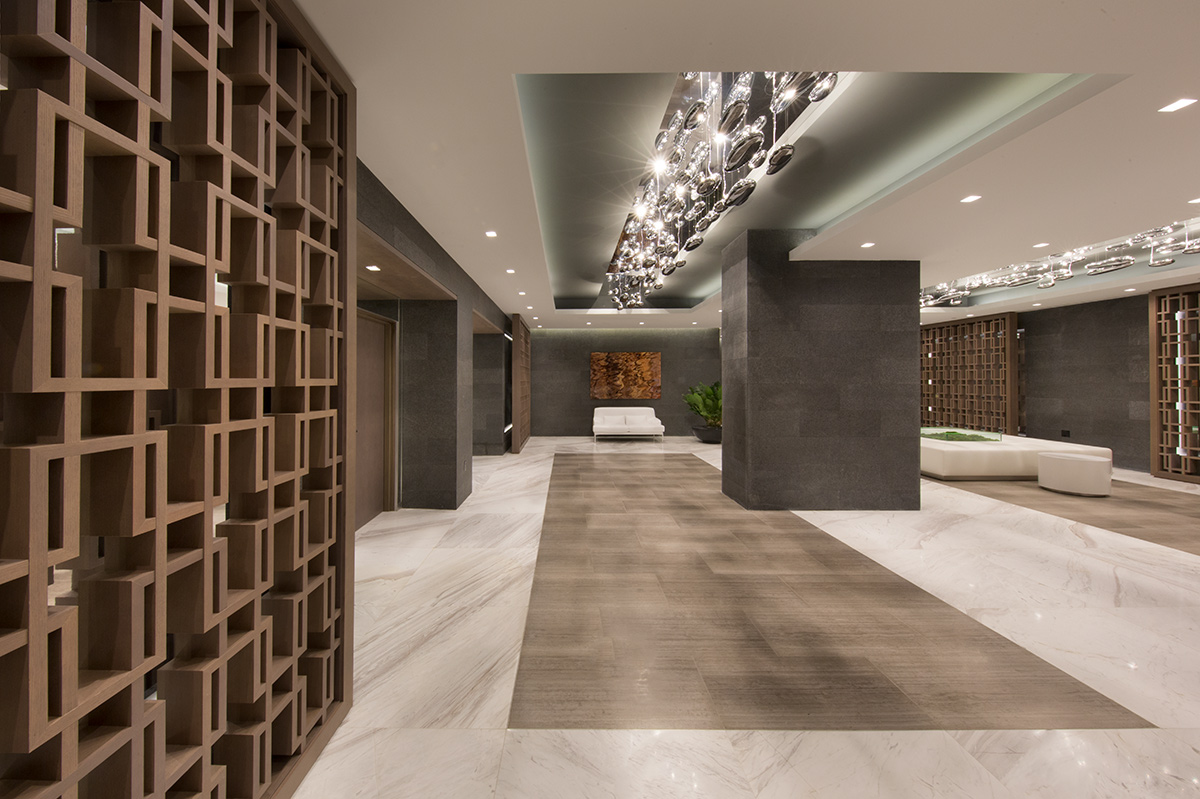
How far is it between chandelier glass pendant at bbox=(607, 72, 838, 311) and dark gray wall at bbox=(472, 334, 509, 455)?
5.07 metres

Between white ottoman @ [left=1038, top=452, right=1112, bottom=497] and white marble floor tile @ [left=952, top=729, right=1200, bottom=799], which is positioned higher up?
white ottoman @ [left=1038, top=452, right=1112, bottom=497]

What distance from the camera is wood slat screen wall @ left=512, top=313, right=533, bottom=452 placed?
32.5ft

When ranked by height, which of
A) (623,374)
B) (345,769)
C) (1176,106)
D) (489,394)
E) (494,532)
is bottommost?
(345,769)

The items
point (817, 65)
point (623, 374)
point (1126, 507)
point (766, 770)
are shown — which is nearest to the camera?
point (766, 770)

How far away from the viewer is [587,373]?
12.8 meters

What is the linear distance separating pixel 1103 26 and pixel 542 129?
2954mm

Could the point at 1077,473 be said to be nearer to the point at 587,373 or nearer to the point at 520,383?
the point at 520,383

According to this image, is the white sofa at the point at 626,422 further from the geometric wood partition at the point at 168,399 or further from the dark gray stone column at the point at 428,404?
the geometric wood partition at the point at 168,399

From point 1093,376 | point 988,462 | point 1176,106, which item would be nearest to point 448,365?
point 1176,106

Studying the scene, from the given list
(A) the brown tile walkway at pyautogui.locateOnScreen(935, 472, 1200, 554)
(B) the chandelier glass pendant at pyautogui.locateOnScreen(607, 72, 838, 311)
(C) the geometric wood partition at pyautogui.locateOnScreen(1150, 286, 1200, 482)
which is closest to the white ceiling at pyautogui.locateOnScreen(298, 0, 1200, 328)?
(B) the chandelier glass pendant at pyautogui.locateOnScreen(607, 72, 838, 311)

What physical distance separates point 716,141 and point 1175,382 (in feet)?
30.4

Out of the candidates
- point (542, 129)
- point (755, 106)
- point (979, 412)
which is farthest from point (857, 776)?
point (979, 412)

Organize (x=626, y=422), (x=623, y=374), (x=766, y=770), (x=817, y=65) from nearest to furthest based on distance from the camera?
1. (x=766, y=770)
2. (x=817, y=65)
3. (x=626, y=422)
4. (x=623, y=374)

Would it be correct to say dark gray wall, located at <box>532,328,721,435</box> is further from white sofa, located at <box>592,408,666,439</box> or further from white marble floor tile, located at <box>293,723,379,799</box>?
white marble floor tile, located at <box>293,723,379,799</box>
